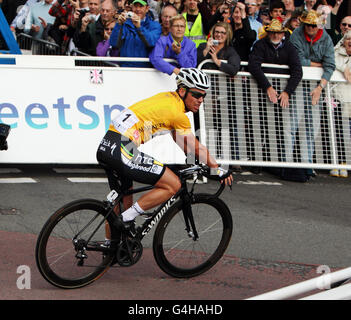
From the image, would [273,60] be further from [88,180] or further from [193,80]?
[193,80]

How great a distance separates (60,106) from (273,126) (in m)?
3.18

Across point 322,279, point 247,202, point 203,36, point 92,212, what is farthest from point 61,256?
point 203,36

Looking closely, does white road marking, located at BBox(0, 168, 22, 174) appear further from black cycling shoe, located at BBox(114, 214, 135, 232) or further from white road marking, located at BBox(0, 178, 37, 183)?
black cycling shoe, located at BBox(114, 214, 135, 232)

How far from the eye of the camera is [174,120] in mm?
5918

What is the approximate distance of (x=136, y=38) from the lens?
408 inches

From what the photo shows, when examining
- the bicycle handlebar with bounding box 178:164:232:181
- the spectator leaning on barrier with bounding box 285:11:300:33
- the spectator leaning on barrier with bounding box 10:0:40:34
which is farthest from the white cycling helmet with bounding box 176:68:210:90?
the spectator leaning on barrier with bounding box 10:0:40:34

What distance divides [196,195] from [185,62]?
4.40 m

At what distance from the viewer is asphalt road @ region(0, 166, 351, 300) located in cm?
584

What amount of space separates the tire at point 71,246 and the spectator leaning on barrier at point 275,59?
5.05 m

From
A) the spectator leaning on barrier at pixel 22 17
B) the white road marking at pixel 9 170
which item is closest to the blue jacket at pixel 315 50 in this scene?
the white road marking at pixel 9 170

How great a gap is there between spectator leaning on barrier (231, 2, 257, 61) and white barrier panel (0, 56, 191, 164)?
2.01 meters

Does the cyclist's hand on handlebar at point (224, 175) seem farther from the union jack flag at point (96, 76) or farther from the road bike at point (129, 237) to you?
the union jack flag at point (96, 76)

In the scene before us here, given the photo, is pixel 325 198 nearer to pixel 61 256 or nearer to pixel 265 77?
pixel 265 77

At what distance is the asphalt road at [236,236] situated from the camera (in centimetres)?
584
